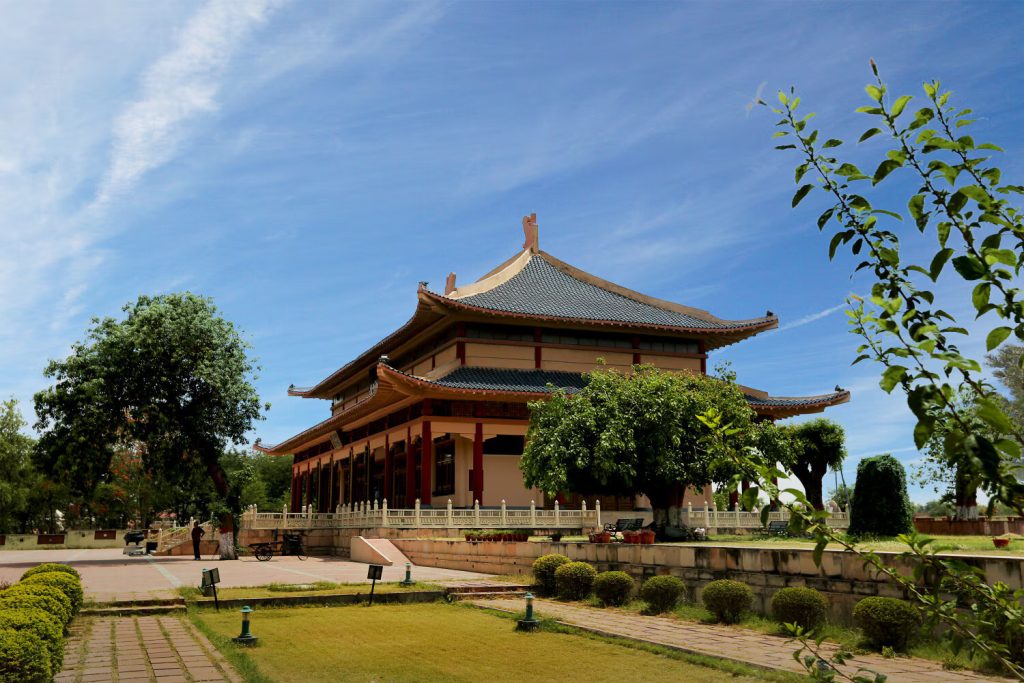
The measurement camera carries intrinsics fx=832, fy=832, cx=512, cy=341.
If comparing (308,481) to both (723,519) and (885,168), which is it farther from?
(885,168)

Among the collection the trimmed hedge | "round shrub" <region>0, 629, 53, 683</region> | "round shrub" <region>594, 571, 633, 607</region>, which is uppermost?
the trimmed hedge

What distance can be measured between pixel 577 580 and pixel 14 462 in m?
46.0

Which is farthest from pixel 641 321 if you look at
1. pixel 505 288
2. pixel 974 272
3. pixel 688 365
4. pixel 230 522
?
pixel 974 272

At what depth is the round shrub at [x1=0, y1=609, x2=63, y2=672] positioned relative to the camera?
733 cm

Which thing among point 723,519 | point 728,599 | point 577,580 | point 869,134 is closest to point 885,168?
point 869,134

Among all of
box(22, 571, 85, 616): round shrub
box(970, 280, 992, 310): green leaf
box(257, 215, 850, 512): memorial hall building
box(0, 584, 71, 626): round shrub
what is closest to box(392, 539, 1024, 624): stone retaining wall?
box(970, 280, 992, 310): green leaf

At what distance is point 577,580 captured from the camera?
1578 centimetres

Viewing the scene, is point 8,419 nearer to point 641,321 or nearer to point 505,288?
point 505,288

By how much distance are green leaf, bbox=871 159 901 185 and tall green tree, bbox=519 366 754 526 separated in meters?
18.9

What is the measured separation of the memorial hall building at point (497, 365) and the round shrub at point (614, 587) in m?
15.4

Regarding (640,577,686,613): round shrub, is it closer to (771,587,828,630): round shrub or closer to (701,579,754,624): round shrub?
(701,579,754,624): round shrub

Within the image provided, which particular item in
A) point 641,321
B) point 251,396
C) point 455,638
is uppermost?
point 641,321

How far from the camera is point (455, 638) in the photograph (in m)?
11.8

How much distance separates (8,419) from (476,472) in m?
34.2
